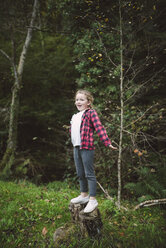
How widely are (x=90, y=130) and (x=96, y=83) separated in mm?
3341

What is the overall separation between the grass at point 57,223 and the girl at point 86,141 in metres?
0.61

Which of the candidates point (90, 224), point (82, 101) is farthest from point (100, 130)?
point (90, 224)

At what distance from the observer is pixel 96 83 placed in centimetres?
579

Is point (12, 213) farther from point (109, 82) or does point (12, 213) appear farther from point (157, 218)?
point (109, 82)

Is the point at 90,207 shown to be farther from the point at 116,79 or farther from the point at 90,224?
the point at 116,79

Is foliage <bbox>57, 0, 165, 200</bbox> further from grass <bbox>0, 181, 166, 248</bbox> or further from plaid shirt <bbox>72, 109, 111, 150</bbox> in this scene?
plaid shirt <bbox>72, 109, 111, 150</bbox>

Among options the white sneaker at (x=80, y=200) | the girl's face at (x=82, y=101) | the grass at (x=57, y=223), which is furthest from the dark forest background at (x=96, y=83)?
the white sneaker at (x=80, y=200)

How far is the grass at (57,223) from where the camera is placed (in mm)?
2593

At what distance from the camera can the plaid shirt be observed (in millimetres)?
2695

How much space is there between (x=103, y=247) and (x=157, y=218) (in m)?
1.66

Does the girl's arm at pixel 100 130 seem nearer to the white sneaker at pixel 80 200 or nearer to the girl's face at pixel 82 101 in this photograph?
the girl's face at pixel 82 101

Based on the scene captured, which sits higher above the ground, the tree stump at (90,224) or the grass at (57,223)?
the tree stump at (90,224)

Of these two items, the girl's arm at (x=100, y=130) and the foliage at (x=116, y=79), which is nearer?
the girl's arm at (x=100, y=130)

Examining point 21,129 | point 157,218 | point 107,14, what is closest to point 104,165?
point 157,218
